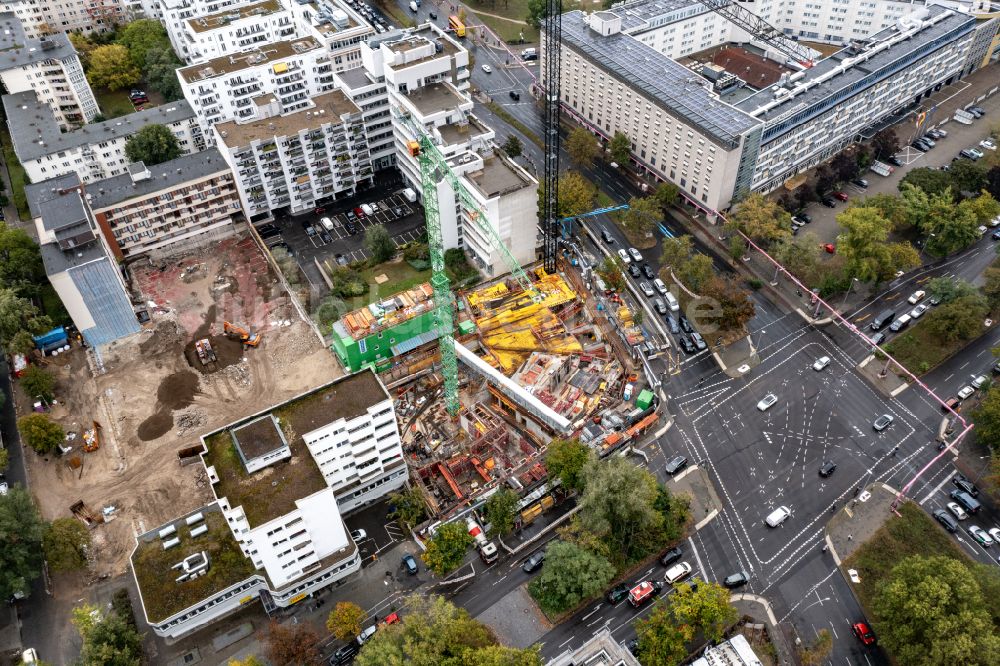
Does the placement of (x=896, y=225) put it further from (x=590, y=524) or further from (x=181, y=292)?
(x=181, y=292)

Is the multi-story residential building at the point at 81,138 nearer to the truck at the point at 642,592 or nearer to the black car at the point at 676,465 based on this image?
the black car at the point at 676,465

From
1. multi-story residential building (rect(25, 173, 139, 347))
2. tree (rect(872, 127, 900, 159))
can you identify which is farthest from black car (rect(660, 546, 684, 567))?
tree (rect(872, 127, 900, 159))

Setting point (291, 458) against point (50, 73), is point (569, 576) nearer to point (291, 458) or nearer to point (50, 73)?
point (291, 458)

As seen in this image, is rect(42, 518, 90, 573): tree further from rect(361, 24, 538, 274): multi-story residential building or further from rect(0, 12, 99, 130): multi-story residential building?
rect(0, 12, 99, 130): multi-story residential building

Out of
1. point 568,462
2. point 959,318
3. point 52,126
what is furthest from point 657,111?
point 52,126

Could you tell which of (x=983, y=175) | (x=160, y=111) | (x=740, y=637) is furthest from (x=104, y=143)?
(x=983, y=175)

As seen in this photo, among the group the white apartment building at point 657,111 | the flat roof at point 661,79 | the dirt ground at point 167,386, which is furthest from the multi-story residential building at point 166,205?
the flat roof at point 661,79
